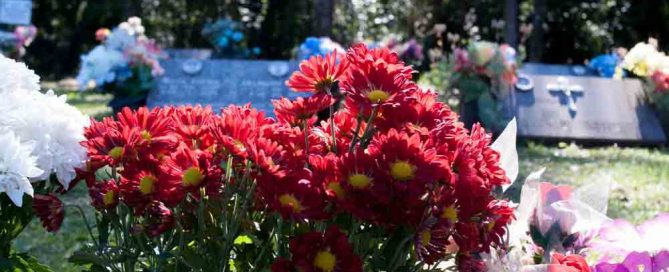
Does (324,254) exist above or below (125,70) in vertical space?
above

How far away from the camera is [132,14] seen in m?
18.3

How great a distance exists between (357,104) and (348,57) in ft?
0.24

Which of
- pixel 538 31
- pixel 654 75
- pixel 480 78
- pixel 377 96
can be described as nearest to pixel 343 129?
pixel 377 96

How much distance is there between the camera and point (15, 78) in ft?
4.61

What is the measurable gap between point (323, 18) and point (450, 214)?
1216 cm

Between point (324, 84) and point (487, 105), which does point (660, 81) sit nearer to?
point (487, 105)

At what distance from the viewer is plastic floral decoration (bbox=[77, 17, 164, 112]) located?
852 cm

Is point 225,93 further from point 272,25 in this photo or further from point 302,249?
point 272,25

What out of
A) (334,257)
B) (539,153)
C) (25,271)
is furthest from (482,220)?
(539,153)

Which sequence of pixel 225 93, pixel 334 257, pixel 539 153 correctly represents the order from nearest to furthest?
1. pixel 334 257
2. pixel 539 153
3. pixel 225 93

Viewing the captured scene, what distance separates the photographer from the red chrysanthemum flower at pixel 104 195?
1271 millimetres

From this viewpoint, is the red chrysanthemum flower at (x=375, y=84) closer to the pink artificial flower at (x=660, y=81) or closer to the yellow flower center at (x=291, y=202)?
the yellow flower center at (x=291, y=202)

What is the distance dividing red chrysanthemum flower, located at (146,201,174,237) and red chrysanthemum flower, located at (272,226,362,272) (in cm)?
19

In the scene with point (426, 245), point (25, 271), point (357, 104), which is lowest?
point (25, 271)
